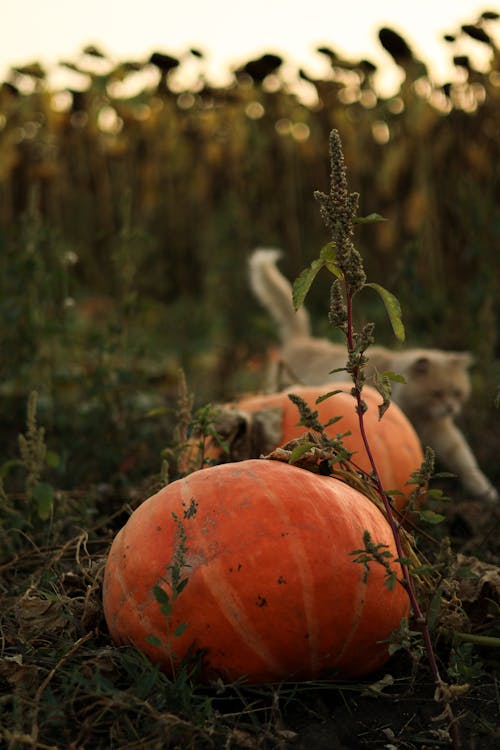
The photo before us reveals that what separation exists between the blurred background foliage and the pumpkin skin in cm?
171

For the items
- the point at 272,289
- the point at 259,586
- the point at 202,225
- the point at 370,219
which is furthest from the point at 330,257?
the point at 202,225

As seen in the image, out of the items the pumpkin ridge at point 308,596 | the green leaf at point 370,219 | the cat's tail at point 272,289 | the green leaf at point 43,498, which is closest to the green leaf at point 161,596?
the pumpkin ridge at point 308,596

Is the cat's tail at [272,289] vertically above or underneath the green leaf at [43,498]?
above

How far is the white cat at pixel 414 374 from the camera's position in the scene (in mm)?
4996

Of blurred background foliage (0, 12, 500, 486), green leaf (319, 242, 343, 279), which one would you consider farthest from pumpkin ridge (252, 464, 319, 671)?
blurred background foliage (0, 12, 500, 486)

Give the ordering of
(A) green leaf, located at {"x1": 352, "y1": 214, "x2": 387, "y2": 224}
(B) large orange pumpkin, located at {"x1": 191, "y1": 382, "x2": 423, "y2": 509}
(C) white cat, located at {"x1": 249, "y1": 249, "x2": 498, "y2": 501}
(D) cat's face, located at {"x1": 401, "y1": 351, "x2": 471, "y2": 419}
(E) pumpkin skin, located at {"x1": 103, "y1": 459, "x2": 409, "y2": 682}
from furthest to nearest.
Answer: (D) cat's face, located at {"x1": 401, "y1": 351, "x2": 471, "y2": 419}
(C) white cat, located at {"x1": 249, "y1": 249, "x2": 498, "y2": 501}
(B) large orange pumpkin, located at {"x1": 191, "y1": 382, "x2": 423, "y2": 509}
(E) pumpkin skin, located at {"x1": 103, "y1": 459, "x2": 409, "y2": 682}
(A) green leaf, located at {"x1": 352, "y1": 214, "x2": 387, "y2": 224}

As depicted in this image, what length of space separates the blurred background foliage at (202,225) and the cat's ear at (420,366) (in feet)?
1.13

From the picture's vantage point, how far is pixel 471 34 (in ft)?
17.6

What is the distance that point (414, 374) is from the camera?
5.46 m

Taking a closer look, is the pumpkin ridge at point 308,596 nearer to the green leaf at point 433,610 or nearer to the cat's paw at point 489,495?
the green leaf at point 433,610

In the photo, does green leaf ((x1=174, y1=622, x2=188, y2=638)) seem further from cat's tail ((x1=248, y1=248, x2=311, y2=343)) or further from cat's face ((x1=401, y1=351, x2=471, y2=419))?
cat's tail ((x1=248, y1=248, x2=311, y2=343))

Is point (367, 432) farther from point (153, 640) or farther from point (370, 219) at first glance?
point (370, 219)

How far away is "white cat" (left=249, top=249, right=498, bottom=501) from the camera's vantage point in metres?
5.00

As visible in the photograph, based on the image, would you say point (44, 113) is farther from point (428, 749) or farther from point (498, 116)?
point (428, 749)
